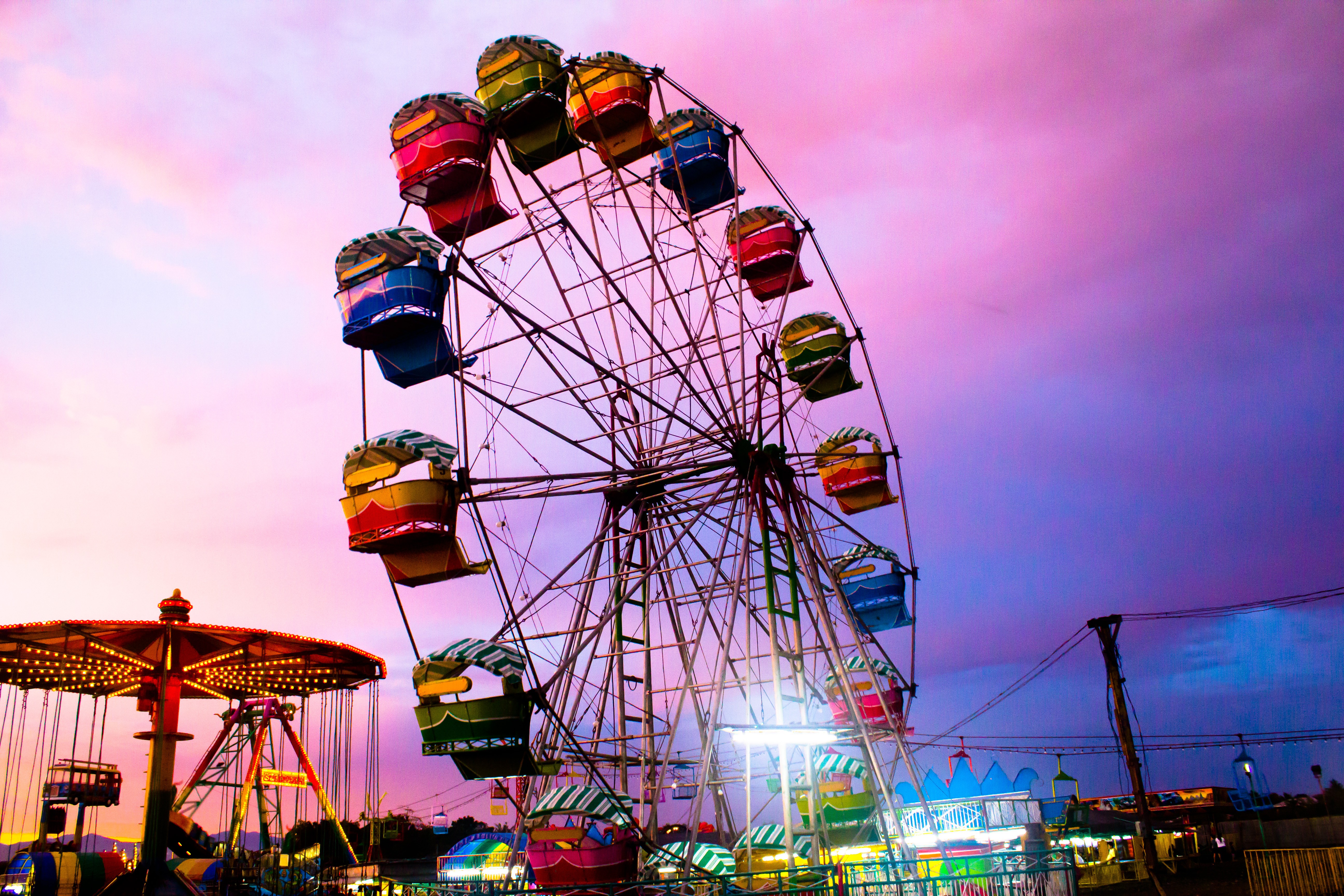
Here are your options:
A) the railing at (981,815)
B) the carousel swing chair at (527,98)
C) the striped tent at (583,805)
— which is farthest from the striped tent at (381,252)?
the railing at (981,815)

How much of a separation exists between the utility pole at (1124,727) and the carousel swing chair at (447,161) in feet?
61.7

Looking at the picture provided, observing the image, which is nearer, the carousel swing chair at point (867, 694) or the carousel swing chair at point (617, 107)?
the carousel swing chair at point (617, 107)

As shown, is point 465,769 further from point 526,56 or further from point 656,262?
point 526,56

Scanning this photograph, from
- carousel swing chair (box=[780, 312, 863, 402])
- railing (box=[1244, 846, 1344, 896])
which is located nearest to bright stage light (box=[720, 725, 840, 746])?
carousel swing chair (box=[780, 312, 863, 402])

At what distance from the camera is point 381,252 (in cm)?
1562

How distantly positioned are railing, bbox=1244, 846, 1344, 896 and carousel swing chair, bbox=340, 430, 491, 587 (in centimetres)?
1633

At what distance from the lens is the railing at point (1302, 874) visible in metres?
17.6

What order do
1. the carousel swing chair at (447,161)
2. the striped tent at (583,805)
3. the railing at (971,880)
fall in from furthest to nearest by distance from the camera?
the carousel swing chair at (447,161), the striped tent at (583,805), the railing at (971,880)

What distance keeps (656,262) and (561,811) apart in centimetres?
980

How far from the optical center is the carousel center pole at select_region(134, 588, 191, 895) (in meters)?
27.8

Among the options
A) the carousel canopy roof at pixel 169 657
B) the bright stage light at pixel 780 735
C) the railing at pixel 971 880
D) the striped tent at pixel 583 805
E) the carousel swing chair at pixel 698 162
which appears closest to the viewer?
the railing at pixel 971 880

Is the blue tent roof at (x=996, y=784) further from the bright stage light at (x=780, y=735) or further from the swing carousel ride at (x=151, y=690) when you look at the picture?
the swing carousel ride at (x=151, y=690)

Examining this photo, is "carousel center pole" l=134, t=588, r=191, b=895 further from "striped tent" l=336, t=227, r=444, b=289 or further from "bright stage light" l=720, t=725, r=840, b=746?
"bright stage light" l=720, t=725, r=840, b=746

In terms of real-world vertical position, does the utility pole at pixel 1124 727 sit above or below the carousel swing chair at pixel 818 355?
below
